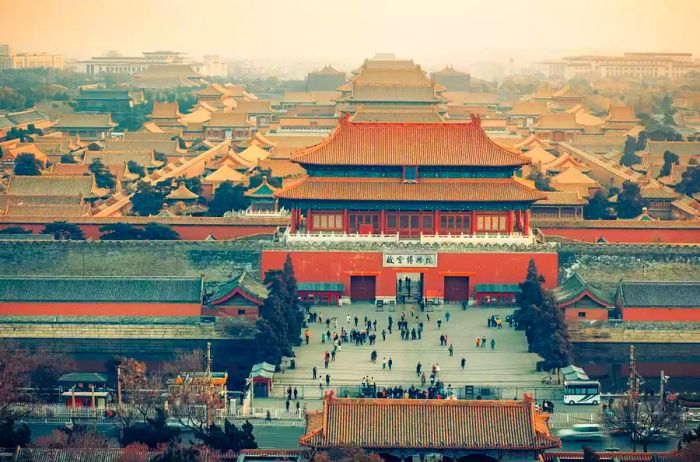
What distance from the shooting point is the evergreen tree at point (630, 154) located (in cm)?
7107

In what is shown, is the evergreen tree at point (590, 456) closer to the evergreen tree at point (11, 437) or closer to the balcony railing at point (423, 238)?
the evergreen tree at point (11, 437)

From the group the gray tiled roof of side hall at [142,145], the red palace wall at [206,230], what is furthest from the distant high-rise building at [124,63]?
the red palace wall at [206,230]

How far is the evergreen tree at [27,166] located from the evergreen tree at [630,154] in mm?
29031

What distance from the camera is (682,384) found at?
119 ft

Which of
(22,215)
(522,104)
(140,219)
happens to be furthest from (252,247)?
(522,104)

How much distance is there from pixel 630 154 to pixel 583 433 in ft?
146

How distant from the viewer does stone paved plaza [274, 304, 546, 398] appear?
112 ft

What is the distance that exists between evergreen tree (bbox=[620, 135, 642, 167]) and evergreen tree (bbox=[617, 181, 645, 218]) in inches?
688

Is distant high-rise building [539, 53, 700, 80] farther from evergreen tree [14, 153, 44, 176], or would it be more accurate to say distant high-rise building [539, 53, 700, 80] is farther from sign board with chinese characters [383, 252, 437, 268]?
sign board with chinese characters [383, 252, 437, 268]

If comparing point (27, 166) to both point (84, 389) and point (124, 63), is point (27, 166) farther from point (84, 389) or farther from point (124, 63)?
point (124, 63)

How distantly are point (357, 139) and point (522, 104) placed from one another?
48079 mm

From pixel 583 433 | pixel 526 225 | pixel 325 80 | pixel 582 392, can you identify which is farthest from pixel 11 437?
pixel 325 80

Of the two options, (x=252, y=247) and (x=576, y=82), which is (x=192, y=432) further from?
(x=576, y=82)

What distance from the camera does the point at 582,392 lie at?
32531 mm
